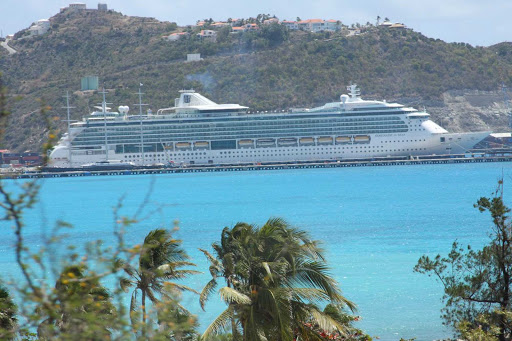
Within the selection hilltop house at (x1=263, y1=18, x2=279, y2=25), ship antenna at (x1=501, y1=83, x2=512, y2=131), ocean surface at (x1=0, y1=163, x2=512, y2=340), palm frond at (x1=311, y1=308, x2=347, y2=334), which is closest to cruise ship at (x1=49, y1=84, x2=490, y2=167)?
ocean surface at (x1=0, y1=163, x2=512, y2=340)

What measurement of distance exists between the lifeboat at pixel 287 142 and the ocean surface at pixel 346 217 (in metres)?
2.99

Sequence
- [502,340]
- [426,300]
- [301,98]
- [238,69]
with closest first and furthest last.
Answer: [502,340] < [426,300] < [301,98] < [238,69]

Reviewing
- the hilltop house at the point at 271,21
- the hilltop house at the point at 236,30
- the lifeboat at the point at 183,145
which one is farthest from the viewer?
the hilltop house at the point at 236,30

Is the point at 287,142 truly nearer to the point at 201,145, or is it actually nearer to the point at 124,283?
the point at 201,145

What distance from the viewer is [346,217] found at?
36.7 metres

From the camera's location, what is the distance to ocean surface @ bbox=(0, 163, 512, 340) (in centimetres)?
1675

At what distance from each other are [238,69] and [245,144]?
124 feet

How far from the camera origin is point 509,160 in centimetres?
8419

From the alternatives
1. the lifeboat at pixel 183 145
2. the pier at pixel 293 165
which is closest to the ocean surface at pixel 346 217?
the pier at pixel 293 165

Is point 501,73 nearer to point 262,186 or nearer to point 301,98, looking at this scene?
point 301,98

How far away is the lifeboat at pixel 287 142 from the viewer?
80.8 m

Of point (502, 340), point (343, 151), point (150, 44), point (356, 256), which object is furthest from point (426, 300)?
point (150, 44)

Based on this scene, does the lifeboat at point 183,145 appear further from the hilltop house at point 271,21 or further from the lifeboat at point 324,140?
the hilltop house at point 271,21

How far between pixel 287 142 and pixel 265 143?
2095mm
